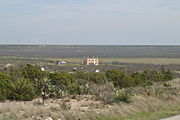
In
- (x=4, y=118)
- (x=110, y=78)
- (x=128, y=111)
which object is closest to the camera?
(x=4, y=118)

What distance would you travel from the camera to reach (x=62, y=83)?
2188 cm

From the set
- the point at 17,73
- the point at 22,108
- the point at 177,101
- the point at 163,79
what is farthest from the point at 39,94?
the point at 163,79

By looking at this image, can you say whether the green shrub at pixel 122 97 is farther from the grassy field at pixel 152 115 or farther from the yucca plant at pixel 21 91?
the yucca plant at pixel 21 91

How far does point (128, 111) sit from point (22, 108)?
4099 mm

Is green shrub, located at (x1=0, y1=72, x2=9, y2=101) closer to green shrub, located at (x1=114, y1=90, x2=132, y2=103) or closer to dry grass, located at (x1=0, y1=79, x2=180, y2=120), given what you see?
dry grass, located at (x1=0, y1=79, x2=180, y2=120)

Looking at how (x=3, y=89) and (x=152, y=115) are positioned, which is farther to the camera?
(x=3, y=89)

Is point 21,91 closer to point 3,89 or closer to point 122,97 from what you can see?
point 3,89

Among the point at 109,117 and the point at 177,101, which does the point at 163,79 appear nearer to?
the point at 177,101

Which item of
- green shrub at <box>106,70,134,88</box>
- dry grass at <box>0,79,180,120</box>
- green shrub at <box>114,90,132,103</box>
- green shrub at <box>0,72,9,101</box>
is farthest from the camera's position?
green shrub at <box>106,70,134,88</box>

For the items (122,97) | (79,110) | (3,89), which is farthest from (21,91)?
(122,97)

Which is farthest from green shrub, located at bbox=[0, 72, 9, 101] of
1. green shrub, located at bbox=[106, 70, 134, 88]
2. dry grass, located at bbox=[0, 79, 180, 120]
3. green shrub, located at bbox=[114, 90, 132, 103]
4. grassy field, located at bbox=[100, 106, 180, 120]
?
green shrub, located at bbox=[106, 70, 134, 88]

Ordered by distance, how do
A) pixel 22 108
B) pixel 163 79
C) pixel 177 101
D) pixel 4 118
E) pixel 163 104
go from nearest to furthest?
pixel 4 118
pixel 22 108
pixel 163 104
pixel 177 101
pixel 163 79

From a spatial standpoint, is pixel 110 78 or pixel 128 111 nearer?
pixel 128 111

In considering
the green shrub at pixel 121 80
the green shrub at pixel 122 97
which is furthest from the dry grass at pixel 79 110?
the green shrub at pixel 121 80
